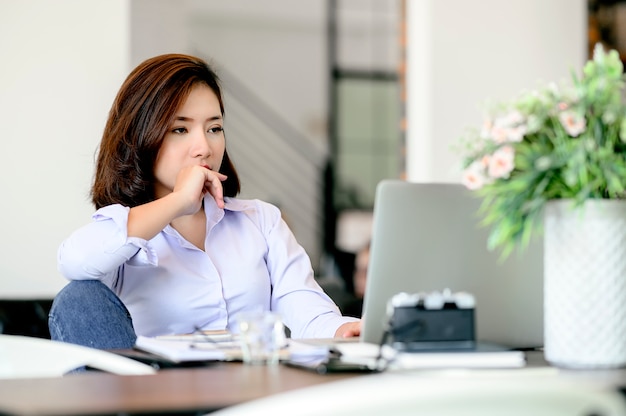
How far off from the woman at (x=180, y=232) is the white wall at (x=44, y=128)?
60.9 inches

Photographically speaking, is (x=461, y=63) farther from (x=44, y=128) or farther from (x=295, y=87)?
(x=295, y=87)

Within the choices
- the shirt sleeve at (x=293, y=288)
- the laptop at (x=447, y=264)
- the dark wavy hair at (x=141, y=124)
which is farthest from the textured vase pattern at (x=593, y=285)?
the dark wavy hair at (x=141, y=124)

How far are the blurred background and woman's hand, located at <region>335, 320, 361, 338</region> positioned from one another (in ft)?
2.16

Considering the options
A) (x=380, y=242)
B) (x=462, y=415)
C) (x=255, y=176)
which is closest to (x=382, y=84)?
(x=255, y=176)

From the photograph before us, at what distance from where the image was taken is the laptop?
1.53 meters

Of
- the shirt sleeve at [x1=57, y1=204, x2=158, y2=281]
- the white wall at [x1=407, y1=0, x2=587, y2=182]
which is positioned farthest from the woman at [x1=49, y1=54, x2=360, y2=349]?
the white wall at [x1=407, y1=0, x2=587, y2=182]

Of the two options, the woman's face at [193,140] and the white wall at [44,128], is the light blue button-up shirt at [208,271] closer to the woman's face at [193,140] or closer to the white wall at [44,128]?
the woman's face at [193,140]

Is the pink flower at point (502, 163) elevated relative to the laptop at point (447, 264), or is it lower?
elevated

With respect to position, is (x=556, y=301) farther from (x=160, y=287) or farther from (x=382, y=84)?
(x=382, y=84)

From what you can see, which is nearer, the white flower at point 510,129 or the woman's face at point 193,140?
the white flower at point 510,129

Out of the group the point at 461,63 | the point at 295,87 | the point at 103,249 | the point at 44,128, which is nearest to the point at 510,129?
the point at 103,249

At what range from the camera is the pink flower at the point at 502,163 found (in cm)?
139

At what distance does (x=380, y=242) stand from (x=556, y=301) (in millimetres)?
276

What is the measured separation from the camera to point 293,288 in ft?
7.61
